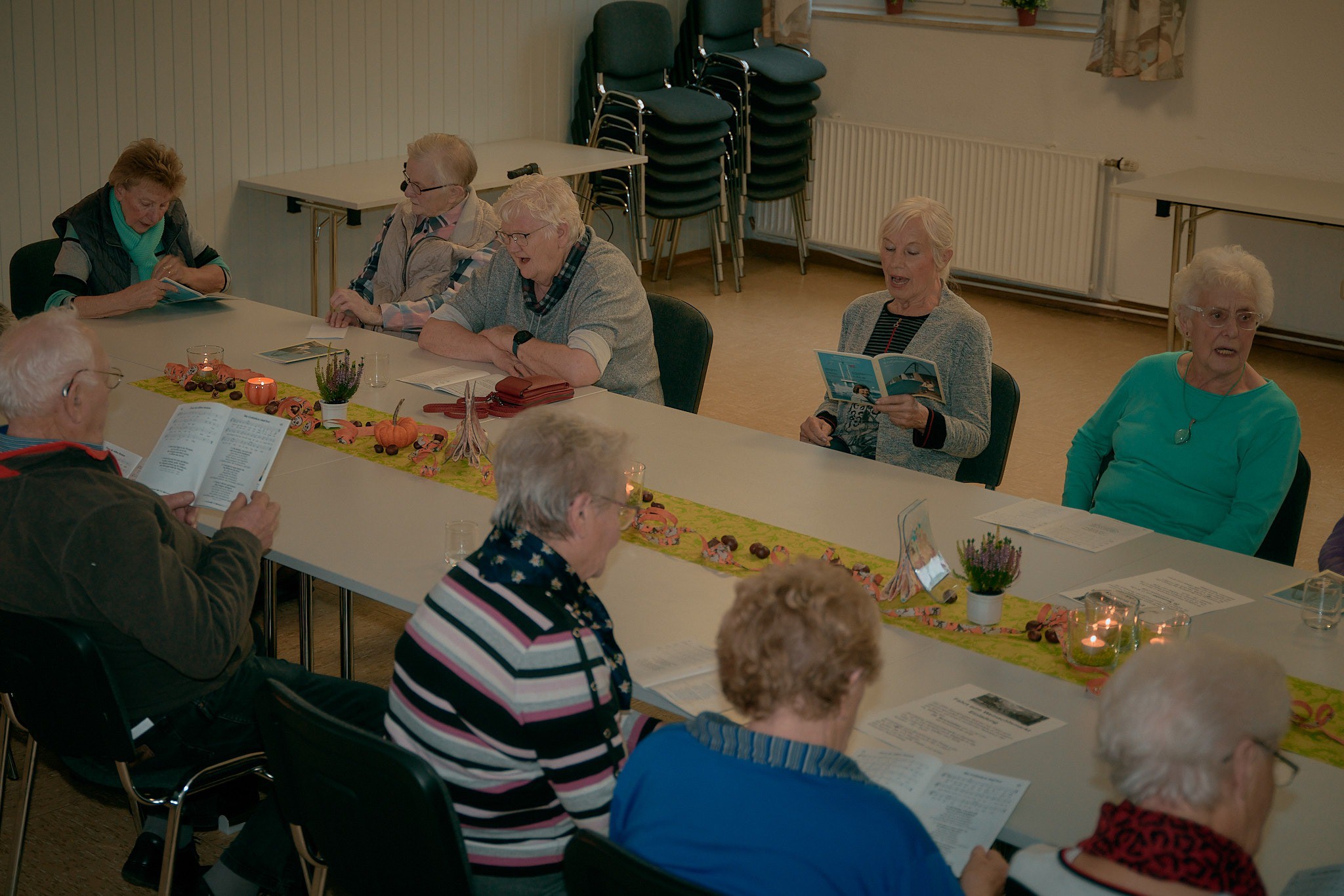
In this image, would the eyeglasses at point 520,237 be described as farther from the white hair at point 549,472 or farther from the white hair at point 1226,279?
the white hair at point 549,472

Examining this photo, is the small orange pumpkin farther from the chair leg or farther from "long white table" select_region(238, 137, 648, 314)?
"long white table" select_region(238, 137, 648, 314)

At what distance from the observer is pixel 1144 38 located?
6.64m

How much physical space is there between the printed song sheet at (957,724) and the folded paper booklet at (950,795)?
0.05 metres

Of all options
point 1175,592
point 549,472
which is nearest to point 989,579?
point 1175,592

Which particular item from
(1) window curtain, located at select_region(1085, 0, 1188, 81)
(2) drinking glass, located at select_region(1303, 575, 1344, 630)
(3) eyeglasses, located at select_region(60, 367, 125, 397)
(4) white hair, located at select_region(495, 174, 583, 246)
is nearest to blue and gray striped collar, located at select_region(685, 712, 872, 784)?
(2) drinking glass, located at select_region(1303, 575, 1344, 630)

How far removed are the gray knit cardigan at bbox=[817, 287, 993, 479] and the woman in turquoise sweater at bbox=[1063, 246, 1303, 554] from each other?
1.10 ft

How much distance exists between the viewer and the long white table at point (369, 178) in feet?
18.8

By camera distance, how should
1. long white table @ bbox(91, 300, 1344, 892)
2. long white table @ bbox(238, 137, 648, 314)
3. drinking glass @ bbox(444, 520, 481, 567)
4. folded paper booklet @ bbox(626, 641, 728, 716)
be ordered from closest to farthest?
long white table @ bbox(91, 300, 1344, 892) < folded paper booklet @ bbox(626, 641, 728, 716) < drinking glass @ bbox(444, 520, 481, 567) < long white table @ bbox(238, 137, 648, 314)

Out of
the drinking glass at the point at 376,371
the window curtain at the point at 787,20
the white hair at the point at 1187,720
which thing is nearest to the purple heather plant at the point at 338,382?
the drinking glass at the point at 376,371

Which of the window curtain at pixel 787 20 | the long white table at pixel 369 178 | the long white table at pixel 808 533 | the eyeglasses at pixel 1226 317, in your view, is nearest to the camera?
the long white table at pixel 808 533

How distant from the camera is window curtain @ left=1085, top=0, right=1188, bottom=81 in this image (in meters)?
6.58

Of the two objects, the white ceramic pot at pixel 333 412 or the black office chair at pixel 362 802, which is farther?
the white ceramic pot at pixel 333 412

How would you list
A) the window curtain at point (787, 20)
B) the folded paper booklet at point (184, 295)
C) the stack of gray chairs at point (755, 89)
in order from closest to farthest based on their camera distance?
the folded paper booklet at point (184, 295) < the stack of gray chairs at point (755, 89) < the window curtain at point (787, 20)

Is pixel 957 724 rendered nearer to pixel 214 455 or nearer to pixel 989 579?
pixel 989 579
